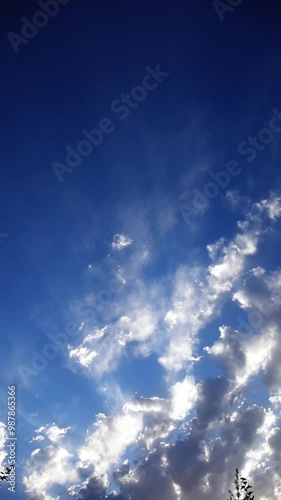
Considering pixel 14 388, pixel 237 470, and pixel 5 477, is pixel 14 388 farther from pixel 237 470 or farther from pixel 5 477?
pixel 237 470

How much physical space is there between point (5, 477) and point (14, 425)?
3627mm

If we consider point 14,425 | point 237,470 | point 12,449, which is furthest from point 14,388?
point 237,470

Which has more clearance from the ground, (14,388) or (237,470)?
(14,388)

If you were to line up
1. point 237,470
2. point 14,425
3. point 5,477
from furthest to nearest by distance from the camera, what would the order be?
point 237,470 < point 14,425 < point 5,477

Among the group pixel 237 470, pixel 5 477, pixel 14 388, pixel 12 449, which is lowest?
pixel 237 470

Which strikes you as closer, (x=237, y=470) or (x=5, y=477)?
(x=5, y=477)

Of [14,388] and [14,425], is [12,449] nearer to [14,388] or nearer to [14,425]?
[14,425]

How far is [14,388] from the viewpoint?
26734 mm

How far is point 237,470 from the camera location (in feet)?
94.3

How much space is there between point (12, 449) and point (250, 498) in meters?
21.5

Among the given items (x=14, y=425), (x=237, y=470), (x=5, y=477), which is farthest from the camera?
(x=237, y=470)

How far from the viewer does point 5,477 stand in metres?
23.3

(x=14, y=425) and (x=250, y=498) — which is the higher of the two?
(x=14, y=425)

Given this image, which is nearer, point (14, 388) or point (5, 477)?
point (5, 477)
